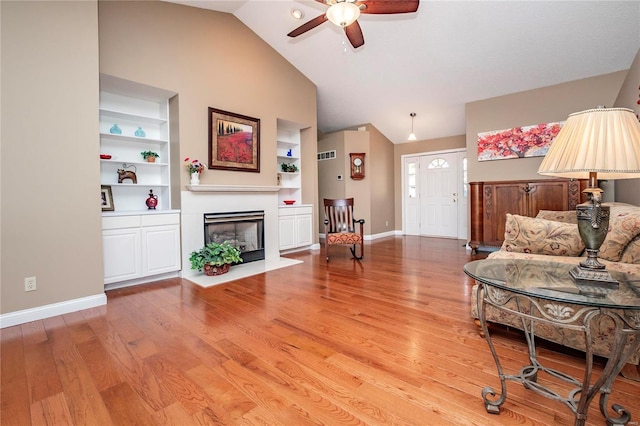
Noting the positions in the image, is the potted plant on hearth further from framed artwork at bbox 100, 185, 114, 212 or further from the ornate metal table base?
the ornate metal table base

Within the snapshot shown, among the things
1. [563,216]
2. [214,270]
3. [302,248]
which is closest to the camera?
[563,216]

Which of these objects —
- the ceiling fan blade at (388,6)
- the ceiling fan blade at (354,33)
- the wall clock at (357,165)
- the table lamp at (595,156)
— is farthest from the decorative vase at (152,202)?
the table lamp at (595,156)

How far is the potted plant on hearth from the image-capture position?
381cm

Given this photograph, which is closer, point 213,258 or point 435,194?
point 213,258

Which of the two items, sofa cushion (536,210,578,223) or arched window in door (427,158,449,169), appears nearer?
sofa cushion (536,210,578,223)

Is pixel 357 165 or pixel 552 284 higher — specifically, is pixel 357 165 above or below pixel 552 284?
above

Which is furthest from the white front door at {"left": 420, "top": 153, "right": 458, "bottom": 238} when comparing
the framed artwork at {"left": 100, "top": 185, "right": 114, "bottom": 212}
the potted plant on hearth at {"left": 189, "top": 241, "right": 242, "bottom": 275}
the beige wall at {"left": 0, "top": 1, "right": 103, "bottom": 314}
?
the beige wall at {"left": 0, "top": 1, "right": 103, "bottom": 314}

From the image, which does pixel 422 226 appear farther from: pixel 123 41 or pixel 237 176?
pixel 123 41

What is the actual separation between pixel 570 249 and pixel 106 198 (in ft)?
16.2

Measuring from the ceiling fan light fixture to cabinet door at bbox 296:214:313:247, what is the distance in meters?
3.48

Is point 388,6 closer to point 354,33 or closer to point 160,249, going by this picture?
point 354,33

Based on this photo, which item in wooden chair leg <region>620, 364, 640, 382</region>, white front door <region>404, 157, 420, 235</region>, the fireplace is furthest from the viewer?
white front door <region>404, 157, 420, 235</region>

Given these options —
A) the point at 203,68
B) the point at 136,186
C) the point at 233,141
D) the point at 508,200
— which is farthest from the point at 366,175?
the point at 136,186

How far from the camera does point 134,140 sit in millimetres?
3934
